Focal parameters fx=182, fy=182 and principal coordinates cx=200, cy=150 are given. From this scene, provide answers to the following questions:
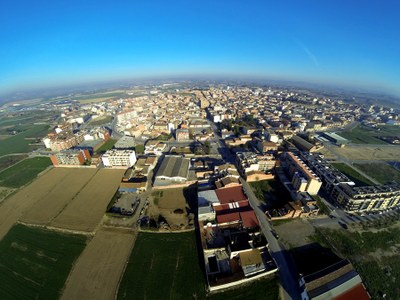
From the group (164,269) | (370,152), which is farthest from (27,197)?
(370,152)

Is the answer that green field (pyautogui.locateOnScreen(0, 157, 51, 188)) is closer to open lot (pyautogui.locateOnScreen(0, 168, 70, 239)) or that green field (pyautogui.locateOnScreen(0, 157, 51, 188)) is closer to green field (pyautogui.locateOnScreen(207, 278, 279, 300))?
open lot (pyautogui.locateOnScreen(0, 168, 70, 239))

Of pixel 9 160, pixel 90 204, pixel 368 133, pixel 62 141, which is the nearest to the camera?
pixel 90 204

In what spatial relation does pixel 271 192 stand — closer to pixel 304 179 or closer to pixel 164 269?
pixel 304 179

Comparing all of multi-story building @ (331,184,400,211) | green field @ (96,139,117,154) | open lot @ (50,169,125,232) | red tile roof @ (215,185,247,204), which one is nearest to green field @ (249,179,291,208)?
red tile roof @ (215,185,247,204)

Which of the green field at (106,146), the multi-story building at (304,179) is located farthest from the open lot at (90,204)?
the multi-story building at (304,179)

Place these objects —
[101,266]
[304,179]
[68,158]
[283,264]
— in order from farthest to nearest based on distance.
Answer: [68,158]
[304,179]
[101,266]
[283,264]

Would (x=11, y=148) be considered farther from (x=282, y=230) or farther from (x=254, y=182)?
(x=282, y=230)

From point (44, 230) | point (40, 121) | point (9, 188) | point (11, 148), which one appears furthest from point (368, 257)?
point (40, 121)
